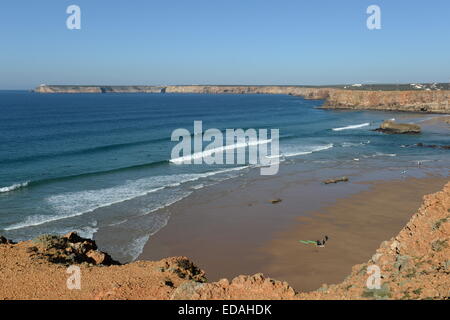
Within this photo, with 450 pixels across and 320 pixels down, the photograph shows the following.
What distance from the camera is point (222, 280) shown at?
968 centimetres

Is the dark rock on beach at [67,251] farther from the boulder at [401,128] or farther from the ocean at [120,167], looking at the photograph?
the boulder at [401,128]

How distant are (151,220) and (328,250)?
10605 millimetres

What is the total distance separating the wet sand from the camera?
18000 millimetres

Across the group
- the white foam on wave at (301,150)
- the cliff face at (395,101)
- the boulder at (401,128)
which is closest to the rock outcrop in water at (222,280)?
the white foam on wave at (301,150)

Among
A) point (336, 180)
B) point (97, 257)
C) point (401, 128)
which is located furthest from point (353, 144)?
point (97, 257)

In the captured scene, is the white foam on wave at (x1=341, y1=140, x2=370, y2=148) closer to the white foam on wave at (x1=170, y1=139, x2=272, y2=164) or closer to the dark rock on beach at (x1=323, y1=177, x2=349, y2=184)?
the white foam on wave at (x1=170, y1=139, x2=272, y2=164)

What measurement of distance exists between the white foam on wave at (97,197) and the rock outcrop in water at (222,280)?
9674 mm

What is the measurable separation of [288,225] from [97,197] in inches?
543

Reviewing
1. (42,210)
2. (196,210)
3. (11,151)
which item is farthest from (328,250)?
(11,151)

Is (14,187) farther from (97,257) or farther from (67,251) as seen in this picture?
(97,257)

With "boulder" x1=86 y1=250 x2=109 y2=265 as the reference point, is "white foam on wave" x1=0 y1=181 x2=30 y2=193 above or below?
below

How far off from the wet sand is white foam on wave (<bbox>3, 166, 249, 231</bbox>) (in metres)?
3.70

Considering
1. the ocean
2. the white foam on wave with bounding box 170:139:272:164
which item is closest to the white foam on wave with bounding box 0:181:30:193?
the ocean

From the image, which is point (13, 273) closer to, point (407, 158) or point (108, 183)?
point (108, 183)
